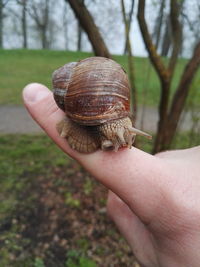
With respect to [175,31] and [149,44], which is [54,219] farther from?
[175,31]

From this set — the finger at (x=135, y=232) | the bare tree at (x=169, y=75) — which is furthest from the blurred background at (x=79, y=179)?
the finger at (x=135, y=232)

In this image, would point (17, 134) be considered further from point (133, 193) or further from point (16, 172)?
point (133, 193)

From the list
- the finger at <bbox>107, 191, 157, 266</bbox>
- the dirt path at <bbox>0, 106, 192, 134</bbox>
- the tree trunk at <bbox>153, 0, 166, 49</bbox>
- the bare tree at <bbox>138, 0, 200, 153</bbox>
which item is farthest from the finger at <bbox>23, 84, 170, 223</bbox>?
the dirt path at <bbox>0, 106, 192, 134</bbox>

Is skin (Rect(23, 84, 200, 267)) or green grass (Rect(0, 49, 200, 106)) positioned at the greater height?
skin (Rect(23, 84, 200, 267))

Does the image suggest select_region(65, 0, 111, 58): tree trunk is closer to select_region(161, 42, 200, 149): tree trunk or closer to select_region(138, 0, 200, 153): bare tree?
select_region(138, 0, 200, 153): bare tree

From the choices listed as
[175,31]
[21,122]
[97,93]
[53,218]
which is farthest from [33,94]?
[21,122]

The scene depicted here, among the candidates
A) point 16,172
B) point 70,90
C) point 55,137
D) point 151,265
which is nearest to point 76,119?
point 70,90

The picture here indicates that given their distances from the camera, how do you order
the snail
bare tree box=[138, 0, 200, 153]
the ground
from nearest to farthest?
1. the snail
2. bare tree box=[138, 0, 200, 153]
3. the ground
